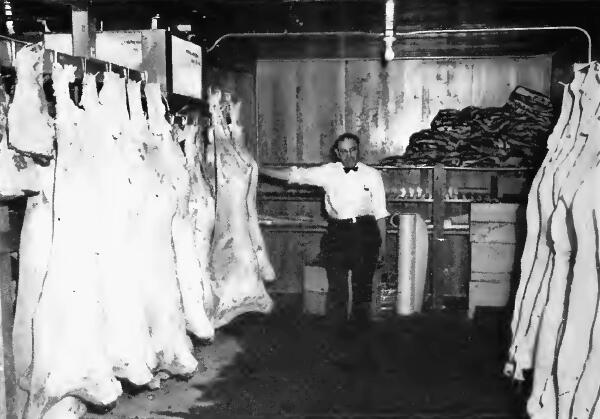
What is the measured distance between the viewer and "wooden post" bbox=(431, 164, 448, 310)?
7.00 metres

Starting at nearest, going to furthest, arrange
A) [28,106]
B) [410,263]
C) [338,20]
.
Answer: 1. [28,106]
2. [338,20]
3. [410,263]

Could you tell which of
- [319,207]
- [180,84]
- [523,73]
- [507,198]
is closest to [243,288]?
[180,84]

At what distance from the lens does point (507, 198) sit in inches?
284

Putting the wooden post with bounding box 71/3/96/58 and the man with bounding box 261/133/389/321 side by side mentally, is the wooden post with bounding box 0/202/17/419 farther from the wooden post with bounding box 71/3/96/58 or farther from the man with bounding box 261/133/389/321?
the man with bounding box 261/133/389/321

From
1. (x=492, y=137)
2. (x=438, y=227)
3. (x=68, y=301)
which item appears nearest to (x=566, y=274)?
(x=68, y=301)

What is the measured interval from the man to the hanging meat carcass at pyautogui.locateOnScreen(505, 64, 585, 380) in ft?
8.64

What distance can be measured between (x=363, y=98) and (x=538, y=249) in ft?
15.1

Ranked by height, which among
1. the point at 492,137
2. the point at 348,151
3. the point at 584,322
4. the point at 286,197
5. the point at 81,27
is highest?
the point at 81,27

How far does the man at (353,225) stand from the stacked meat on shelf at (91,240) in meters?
2.74

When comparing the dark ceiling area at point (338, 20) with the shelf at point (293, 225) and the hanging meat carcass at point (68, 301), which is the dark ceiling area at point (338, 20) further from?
the shelf at point (293, 225)

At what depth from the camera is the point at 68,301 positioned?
2840 millimetres

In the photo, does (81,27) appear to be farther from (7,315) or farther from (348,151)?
(348,151)

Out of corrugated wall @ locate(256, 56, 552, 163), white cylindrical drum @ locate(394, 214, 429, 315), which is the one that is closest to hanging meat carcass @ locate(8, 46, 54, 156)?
white cylindrical drum @ locate(394, 214, 429, 315)

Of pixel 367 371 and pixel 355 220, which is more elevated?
pixel 355 220
